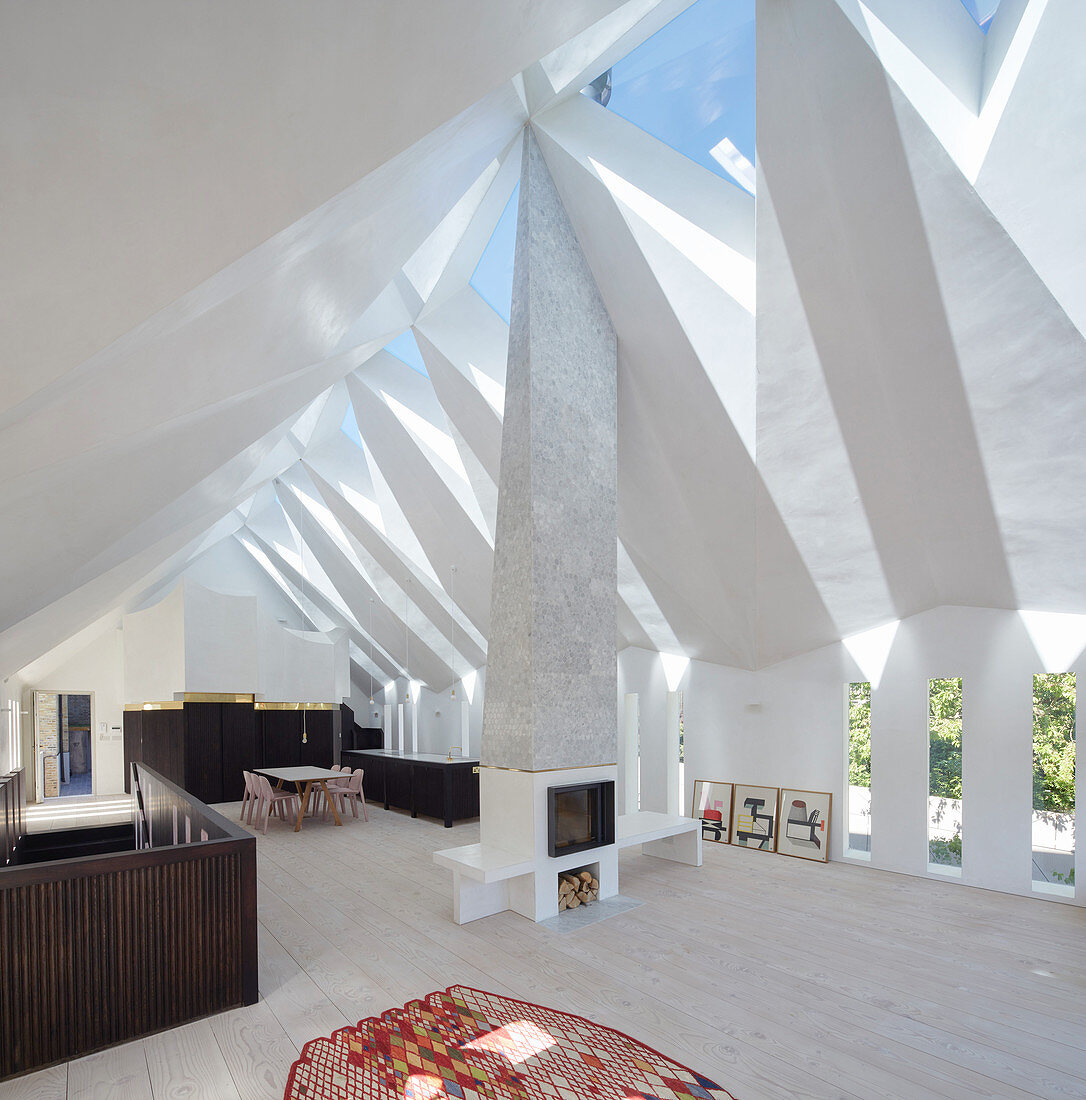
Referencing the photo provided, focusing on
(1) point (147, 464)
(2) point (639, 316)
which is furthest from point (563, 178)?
(1) point (147, 464)

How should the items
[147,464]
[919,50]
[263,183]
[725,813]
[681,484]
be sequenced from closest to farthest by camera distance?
1. [263,183]
2. [919,50]
3. [147,464]
4. [681,484]
5. [725,813]

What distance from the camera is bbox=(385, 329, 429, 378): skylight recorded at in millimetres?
8688

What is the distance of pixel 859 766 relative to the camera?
7.56 meters

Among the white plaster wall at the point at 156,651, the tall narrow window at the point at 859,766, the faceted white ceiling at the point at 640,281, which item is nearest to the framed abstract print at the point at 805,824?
the tall narrow window at the point at 859,766

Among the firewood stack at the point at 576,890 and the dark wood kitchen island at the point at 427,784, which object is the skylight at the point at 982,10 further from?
the dark wood kitchen island at the point at 427,784

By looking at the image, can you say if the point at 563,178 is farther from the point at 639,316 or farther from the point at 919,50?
the point at 919,50

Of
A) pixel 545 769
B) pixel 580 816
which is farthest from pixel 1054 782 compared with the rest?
pixel 545 769

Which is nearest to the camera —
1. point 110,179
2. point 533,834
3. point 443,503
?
point 110,179

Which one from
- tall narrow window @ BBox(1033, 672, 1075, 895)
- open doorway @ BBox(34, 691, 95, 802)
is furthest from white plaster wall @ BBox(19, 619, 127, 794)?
tall narrow window @ BBox(1033, 672, 1075, 895)

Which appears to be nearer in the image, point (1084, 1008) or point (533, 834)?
point (1084, 1008)

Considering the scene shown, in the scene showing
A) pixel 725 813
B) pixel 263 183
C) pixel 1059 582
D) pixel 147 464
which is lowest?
pixel 725 813

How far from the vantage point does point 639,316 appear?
629 cm

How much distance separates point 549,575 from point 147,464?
3134 millimetres

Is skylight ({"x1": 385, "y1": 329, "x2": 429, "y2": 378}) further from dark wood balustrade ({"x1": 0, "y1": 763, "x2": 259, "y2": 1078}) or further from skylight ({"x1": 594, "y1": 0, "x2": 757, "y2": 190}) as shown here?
dark wood balustrade ({"x1": 0, "y1": 763, "x2": 259, "y2": 1078})
